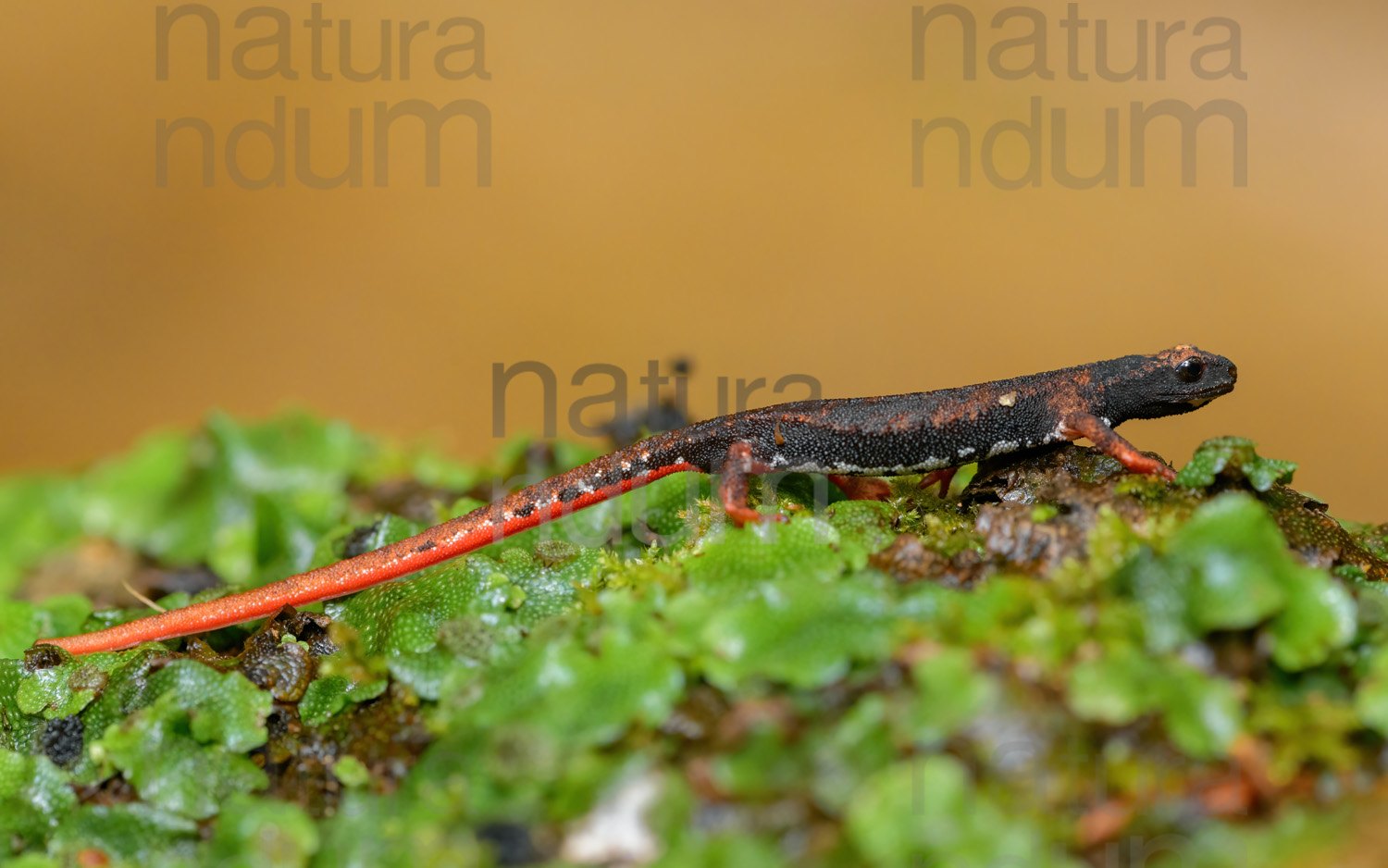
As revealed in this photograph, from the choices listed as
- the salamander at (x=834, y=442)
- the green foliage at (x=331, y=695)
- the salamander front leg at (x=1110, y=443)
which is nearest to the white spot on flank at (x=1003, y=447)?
the salamander at (x=834, y=442)

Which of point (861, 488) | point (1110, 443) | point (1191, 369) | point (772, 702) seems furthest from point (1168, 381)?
point (772, 702)

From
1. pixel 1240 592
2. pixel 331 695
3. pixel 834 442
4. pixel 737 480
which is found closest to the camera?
pixel 1240 592

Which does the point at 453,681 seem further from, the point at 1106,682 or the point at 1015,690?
the point at 1106,682

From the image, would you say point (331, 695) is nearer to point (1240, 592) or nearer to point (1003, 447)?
point (1240, 592)

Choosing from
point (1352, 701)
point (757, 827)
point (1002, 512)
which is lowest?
point (757, 827)

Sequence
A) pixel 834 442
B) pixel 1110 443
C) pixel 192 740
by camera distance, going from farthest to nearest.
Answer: pixel 834 442 → pixel 1110 443 → pixel 192 740

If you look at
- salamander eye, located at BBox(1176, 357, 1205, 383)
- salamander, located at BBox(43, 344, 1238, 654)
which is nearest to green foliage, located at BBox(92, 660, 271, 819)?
salamander, located at BBox(43, 344, 1238, 654)

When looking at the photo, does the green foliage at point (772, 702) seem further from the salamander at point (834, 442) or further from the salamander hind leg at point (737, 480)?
the salamander at point (834, 442)

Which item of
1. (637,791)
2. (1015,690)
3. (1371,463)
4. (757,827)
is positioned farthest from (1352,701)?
(1371,463)
